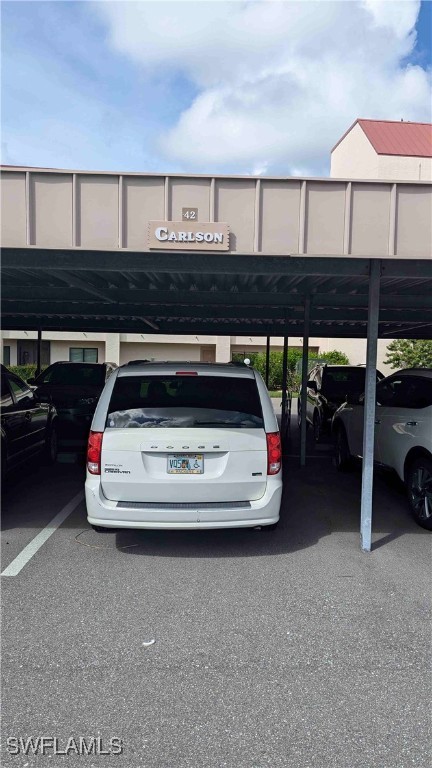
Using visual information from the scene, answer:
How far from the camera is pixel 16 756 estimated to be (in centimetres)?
268

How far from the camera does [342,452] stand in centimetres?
929

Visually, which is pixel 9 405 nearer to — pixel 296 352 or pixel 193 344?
pixel 296 352

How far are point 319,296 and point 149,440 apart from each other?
5.28 m

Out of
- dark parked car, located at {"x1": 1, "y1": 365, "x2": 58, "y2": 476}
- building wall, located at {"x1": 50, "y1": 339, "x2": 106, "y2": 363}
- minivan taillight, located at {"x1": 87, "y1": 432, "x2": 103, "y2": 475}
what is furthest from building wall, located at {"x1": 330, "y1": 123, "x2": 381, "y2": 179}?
minivan taillight, located at {"x1": 87, "y1": 432, "x2": 103, "y2": 475}

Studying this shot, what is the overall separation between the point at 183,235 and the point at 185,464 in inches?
80.8

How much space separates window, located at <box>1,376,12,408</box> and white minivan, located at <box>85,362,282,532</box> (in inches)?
93.4

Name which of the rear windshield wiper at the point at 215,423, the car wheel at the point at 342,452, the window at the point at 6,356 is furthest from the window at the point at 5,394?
the window at the point at 6,356

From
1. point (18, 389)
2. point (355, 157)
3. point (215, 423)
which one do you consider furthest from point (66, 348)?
point (215, 423)

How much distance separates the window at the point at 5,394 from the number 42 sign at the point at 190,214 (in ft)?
11.1

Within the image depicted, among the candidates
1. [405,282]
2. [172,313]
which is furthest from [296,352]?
[405,282]

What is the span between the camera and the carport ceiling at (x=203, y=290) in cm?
547

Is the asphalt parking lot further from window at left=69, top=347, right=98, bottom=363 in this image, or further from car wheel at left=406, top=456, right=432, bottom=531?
window at left=69, top=347, right=98, bottom=363

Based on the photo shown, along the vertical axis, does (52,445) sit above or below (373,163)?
below

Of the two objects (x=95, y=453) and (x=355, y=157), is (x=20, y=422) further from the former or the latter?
(x=355, y=157)
